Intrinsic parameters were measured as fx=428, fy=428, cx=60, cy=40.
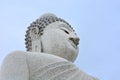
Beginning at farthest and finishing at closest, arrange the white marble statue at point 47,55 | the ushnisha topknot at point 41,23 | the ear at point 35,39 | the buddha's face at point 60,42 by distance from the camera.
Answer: the ushnisha topknot at point 41,23, the ear at point 35,39, the buddha's face at point 60,42, the white marble statue at point 47,55

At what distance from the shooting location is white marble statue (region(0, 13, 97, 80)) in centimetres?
562

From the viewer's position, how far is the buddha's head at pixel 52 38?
6543 mm

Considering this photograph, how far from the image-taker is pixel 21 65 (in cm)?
563

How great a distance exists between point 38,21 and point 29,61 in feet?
4.87

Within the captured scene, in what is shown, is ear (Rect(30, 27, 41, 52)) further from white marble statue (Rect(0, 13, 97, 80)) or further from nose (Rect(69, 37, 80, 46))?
nose (Rect(69, 37, 80, 46))

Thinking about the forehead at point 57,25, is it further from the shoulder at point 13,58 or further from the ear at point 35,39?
the shoulder at point 13,58

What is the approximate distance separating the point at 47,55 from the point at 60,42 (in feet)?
1.87

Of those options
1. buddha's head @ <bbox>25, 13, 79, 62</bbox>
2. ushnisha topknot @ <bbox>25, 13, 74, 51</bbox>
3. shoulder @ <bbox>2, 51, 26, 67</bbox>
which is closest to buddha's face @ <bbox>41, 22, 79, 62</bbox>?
buddha's head @ <bbox>25, 13, 79, 62</bbox>

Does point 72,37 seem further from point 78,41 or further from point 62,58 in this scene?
point 62,58

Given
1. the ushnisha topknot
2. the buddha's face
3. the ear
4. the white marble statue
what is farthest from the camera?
the ushnisha topknot

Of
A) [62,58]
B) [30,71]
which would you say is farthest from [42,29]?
[30,71]

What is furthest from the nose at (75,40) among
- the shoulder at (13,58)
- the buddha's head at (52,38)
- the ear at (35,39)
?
the shoulder at (13,58)

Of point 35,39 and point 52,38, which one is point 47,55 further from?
point 35,39

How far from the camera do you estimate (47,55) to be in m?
6.06
